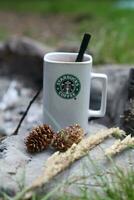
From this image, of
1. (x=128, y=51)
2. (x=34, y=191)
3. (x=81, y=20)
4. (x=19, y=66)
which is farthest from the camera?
(x=81, y=20)

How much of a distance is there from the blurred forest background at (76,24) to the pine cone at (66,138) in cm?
230

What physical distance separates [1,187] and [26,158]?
21 cm

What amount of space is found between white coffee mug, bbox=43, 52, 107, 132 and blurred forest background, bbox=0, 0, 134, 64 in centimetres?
213

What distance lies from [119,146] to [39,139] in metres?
0.25

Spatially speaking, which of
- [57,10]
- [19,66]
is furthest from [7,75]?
[57,10]

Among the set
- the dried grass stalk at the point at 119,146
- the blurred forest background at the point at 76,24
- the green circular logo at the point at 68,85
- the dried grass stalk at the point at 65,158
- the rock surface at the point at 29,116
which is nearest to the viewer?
the dried grass stalk at the point at 65,158

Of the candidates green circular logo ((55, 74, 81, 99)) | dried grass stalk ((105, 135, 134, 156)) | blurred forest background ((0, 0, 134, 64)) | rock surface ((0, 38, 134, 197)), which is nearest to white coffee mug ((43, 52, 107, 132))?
green circular logo ((55, 74, 81, 99))

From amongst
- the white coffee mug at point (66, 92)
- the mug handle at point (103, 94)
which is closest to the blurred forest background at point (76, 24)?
the mug handle at point (103, 94)

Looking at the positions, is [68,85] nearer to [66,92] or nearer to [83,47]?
[66,92]

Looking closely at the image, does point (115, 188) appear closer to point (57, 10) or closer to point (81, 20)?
point (81, 20)

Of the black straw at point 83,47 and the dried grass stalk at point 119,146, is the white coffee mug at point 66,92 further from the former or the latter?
the dried grass stalk at point 119,146

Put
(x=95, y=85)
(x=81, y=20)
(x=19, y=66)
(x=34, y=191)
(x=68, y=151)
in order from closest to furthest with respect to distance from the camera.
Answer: (x=34, y=191), (x=68, y=151), (x=95, y=85), (x=19, y=66), (x=81, y=20)

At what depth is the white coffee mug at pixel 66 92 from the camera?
1918 millimetres

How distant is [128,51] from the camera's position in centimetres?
470
